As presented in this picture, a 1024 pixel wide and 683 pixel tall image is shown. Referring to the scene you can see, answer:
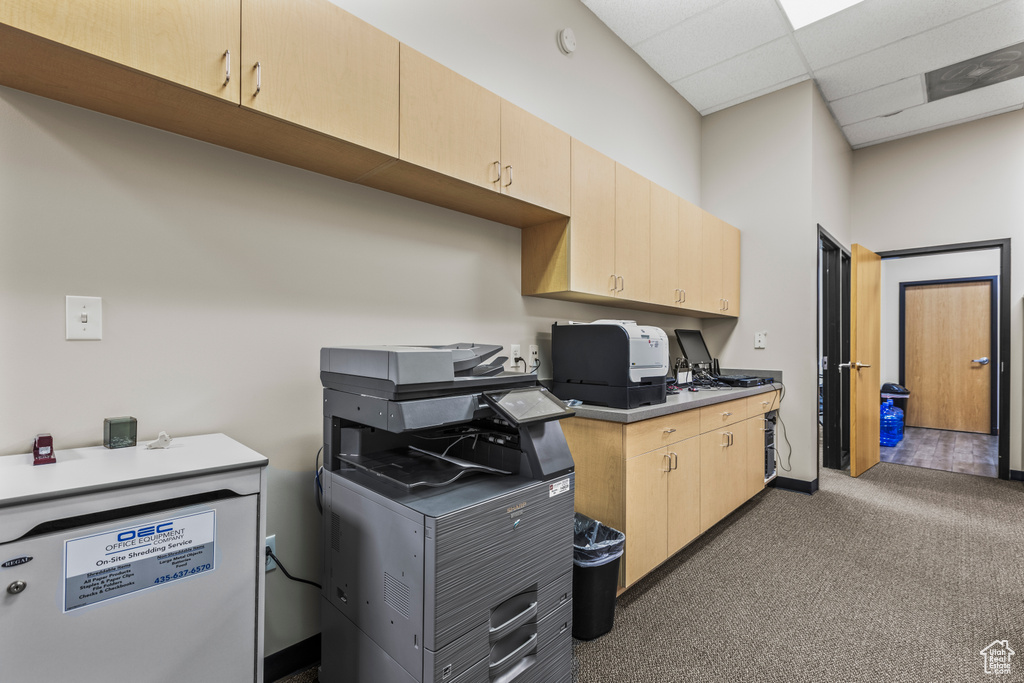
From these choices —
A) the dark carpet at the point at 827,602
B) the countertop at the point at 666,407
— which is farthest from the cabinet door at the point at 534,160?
the dark carpet at the point at 827,602

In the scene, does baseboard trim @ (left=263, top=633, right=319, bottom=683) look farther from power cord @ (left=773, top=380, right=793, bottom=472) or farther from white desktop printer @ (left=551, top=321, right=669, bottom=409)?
power cord @ (left=773, top=380, right=793, bottom=472)

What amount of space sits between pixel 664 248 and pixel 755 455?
1571mm

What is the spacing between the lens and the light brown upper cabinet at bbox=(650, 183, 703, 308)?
286 cm

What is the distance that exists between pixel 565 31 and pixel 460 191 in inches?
58.2

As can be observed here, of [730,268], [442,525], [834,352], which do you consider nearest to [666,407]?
[442,525]

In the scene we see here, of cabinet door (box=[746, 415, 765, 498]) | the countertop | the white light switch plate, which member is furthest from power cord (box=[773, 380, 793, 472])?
the white light switch plate

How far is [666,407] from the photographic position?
2193mm

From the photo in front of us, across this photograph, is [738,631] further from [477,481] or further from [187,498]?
[187,498]

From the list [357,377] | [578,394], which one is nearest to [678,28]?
[578,394]

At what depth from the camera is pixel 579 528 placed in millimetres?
2016

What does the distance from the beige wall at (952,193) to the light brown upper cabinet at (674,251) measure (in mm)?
2612

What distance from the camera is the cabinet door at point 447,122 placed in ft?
5.14

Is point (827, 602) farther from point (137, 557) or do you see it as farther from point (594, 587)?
point (137, 557)

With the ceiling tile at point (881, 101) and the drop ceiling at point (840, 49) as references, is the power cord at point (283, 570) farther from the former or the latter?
the ceiling tile at point (881, 101)
